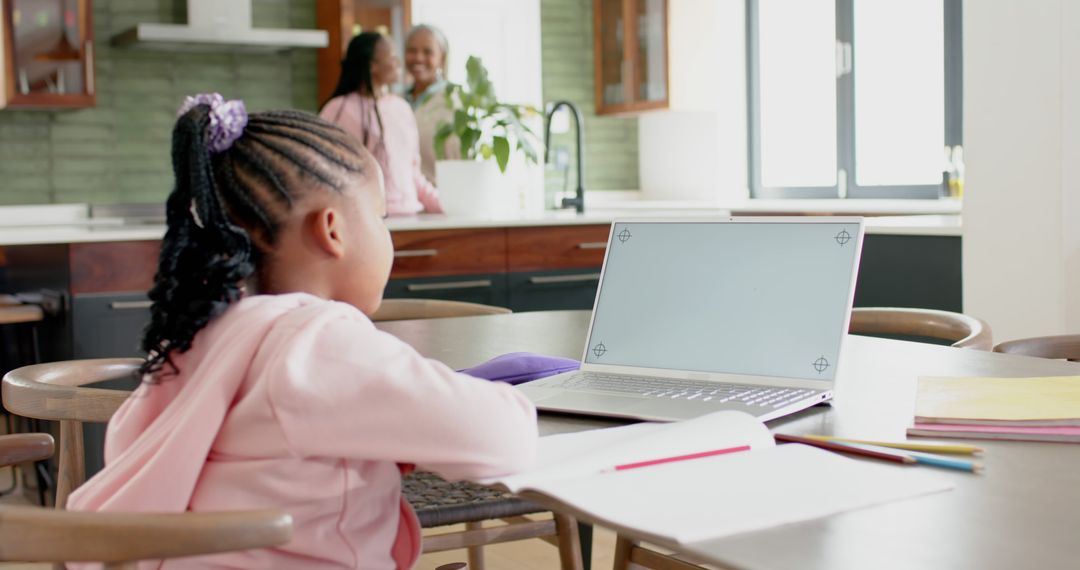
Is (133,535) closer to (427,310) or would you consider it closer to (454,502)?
(454,502)

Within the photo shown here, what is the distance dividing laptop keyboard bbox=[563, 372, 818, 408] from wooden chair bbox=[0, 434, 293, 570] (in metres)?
0.54

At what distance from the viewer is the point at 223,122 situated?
107cm

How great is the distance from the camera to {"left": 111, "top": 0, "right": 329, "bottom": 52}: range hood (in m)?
5.85

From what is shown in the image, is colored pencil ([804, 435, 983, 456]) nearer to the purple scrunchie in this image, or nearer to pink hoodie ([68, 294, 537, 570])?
pink hoodie ([68, 294, 537, 570])

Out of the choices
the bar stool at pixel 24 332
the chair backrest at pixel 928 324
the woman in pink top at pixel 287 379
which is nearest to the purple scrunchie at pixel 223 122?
the woman in pink top at pixel 287 379

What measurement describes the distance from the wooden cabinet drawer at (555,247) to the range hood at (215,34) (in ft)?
7.72

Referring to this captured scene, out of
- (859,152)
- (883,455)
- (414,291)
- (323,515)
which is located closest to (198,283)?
(323,515)

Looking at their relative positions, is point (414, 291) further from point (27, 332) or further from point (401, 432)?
point (401, 432)

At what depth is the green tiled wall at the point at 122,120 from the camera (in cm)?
601

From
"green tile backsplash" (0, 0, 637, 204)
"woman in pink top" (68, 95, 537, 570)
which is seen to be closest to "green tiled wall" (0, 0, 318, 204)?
"green tile backsplash" (0, 0, 637, 204)

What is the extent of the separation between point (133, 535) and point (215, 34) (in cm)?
542

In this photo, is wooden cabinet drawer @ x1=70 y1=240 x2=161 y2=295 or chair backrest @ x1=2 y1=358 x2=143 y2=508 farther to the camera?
wooden cabinet drawer @ x1=70 y1=240 x2=161 y2=295

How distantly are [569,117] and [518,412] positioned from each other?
6.36 metres

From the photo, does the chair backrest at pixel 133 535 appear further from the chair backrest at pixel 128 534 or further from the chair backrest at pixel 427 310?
the chair backrest at pixel 427 310
